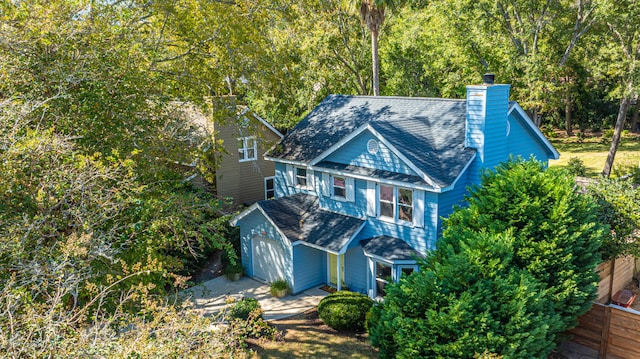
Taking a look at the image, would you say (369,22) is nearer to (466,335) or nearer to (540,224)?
(540,224)

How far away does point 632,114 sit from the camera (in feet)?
165

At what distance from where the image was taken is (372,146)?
20266 mm

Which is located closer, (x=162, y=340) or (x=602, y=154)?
(x=162, y=340)

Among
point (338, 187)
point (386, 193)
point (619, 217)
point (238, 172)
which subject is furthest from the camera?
point (238, 172)

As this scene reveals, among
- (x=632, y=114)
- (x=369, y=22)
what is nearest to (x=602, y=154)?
(x=632, y=114)

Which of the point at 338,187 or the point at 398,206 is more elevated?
the point at 338,187

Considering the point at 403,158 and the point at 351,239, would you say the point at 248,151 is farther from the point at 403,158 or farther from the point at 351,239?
the point at 403,158

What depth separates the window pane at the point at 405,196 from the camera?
19.2 metres

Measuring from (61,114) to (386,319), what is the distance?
962cm

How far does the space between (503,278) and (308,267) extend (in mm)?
9976

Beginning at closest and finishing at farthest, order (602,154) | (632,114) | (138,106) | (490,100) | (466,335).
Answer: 1. (466,335)
2. (138,106)
3. (490,100)
4. (602,154)
5. (632,114)

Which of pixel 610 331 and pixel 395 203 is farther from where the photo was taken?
pixel 395 203

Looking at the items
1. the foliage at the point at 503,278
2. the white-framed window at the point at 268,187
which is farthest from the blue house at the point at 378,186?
the white-framed window at the point at 268,187

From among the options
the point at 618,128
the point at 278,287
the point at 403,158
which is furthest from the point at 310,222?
the point at 618,128
